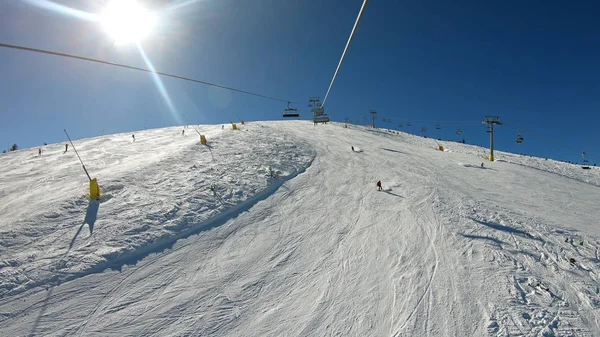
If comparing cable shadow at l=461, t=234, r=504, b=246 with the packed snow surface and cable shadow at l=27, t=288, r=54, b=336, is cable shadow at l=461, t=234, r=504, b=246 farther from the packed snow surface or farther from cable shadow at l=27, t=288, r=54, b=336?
cable shadow at l=27, t=288, r=54, b=336

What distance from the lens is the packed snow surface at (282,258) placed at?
15.4 feet

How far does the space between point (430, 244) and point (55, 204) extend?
10697mm

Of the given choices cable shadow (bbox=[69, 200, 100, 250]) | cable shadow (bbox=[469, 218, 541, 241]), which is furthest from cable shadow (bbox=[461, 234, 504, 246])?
cable shadow (bbox=[69, 200, 100, 250])

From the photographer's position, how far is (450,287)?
18.3 feet

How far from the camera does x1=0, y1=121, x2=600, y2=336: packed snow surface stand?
15.4 feet

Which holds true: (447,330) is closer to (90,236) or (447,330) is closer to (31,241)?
(90,236)

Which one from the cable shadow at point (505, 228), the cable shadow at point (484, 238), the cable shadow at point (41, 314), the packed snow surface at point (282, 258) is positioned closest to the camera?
the cable shadow at point (41, 314)

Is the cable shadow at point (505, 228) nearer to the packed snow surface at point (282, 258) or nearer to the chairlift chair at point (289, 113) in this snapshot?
the packed snow surface at point (282, 258)

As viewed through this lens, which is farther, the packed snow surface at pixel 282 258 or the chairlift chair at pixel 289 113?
the chairlift chair at pixel 289 113

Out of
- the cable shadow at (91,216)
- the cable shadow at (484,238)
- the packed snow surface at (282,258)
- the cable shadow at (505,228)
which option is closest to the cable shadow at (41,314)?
the packed snow surface at (282,258)

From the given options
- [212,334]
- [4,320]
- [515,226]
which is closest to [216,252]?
[212,334]

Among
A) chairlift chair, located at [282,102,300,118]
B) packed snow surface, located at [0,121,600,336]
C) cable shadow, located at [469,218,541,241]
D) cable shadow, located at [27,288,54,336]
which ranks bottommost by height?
cable shadow, located at [27,288,54,336]

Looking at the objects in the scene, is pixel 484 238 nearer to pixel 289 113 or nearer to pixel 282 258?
pixel 282 258

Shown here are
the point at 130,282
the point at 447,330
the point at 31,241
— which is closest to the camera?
the point at 447,330
